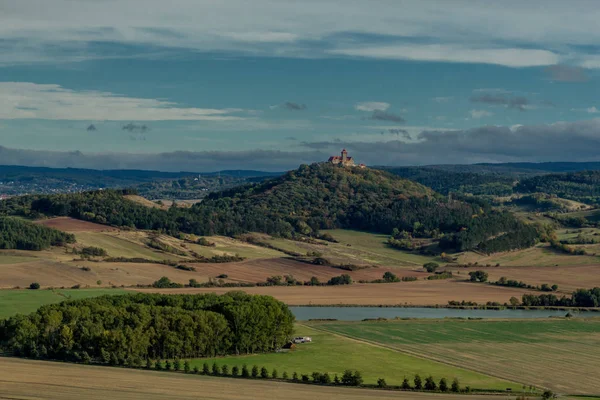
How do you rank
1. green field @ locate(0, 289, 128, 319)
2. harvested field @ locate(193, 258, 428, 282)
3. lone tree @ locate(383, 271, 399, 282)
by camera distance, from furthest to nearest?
1. lone tree @ locate(383, 271, 399, 282)
2. harvested field @ locate(193, 258, 428, 282)
3. green field @ locate(0, 289, 128, 319)

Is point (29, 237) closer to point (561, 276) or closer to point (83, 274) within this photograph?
point (83, 274)

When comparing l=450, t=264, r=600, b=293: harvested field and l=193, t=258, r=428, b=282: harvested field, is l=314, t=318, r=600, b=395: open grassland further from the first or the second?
l=193, t=258, r=428, b=282: harvested field

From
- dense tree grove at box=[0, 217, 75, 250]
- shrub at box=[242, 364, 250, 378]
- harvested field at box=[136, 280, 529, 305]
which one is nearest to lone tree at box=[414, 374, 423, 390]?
shrub at box=[242, 364, 250, 378]

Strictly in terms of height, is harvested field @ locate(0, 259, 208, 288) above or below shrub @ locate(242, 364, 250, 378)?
below

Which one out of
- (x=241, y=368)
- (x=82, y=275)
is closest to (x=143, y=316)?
(x=241, y=368)

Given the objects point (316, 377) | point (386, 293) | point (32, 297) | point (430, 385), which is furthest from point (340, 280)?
point (430, 385)

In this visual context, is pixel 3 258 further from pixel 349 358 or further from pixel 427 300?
pixel 349 358

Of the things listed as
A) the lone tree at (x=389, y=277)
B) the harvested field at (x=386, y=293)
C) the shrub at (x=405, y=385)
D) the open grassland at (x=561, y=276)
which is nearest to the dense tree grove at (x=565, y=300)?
the harvested field at (x=386, y=293)
